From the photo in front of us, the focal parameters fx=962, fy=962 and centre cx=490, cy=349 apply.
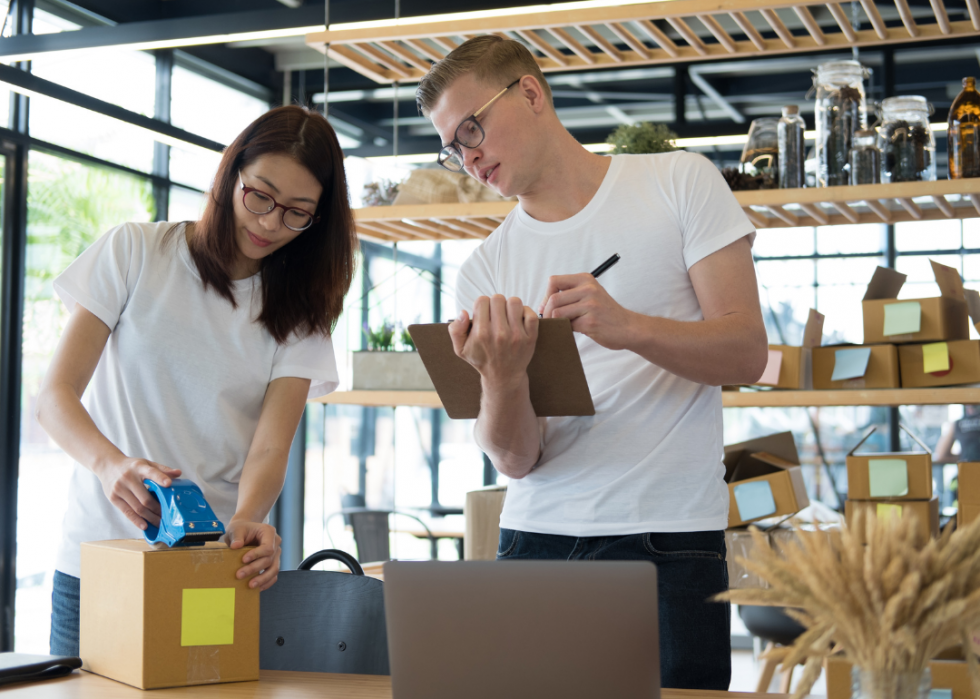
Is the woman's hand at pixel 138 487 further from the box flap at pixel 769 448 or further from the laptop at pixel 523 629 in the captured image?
the box flap at pixel 769 448

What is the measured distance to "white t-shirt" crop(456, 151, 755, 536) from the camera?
4.72 ft

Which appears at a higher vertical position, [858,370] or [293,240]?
[293,240]

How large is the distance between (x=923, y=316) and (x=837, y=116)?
644 millimetres

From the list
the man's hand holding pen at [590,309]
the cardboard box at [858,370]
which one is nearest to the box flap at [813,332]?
the cardboard box at [858,370]

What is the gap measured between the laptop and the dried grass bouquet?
0.13m

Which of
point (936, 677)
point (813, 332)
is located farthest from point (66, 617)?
point (813, 332)

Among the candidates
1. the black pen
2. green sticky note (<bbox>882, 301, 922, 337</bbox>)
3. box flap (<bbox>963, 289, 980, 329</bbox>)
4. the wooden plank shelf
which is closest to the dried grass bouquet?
the black pen

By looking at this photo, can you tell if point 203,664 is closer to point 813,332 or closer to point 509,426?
point 509,426

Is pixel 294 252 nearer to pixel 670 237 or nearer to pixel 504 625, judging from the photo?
pixel 670 237

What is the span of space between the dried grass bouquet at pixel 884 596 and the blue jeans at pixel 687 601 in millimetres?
578

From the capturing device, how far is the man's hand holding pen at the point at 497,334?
129 centimetres

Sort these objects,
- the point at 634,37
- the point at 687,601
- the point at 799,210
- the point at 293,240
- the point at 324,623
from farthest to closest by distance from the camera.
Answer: the point at 799,210, the point at 634,37, the point at 293,240, the point at 324,623, the point at 687,601

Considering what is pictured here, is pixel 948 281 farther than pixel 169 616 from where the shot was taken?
Yes

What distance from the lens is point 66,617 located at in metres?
1.56
